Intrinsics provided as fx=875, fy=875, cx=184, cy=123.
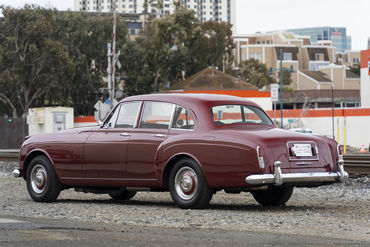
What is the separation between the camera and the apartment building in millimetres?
154750

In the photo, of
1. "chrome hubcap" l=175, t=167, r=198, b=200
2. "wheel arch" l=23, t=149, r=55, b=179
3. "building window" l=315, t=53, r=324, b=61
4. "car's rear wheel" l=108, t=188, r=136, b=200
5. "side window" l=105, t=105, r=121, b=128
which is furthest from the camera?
"building window" l=315, t=53, r=324, b=61

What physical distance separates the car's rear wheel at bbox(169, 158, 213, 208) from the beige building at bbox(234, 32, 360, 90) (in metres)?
126

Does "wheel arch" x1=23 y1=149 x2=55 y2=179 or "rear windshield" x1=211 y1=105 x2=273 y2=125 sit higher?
"rear windshield" x1=211 y1=105 x2=273 y2=125

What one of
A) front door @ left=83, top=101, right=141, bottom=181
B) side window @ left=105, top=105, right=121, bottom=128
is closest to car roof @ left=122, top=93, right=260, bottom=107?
front door @ left=83, top=101, right=141, bottom=181

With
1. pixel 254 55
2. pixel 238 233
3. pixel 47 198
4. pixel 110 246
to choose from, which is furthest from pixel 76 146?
pixel 254 55

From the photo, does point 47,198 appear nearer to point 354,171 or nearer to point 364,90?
point 354,171

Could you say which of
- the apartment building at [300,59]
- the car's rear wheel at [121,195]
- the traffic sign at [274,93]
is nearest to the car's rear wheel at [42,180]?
the car's rear wheel at [121,195]

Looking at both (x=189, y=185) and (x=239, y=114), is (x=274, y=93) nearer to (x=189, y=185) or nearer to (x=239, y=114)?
(x=239, y=114)

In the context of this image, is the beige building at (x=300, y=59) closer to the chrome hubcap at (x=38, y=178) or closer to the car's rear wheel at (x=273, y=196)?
the chrome hubcap at (x=38, y=178)

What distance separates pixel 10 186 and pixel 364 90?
5307 cm

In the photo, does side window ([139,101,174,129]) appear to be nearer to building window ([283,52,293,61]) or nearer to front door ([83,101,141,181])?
front door ([83,101,141,181])

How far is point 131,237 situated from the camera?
26.6 feet

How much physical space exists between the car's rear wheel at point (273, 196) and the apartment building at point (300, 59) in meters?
117

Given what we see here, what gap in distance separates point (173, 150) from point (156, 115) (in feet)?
3.09
